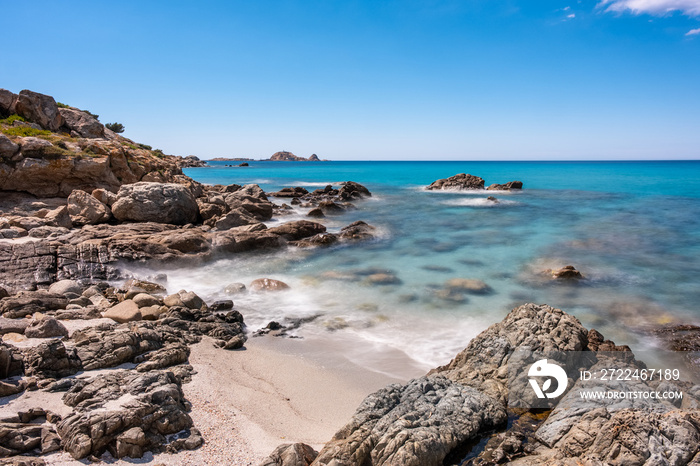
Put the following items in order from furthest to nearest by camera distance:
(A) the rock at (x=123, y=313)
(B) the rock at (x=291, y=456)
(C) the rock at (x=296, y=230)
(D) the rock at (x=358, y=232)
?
(D) the rock at (x=358, y=232), (C) the rock at (x=296, y=230), (A) the rock at (x=123, y=313), (B) the rock at (x=291, y=456)

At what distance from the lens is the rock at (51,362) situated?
610 centimetres

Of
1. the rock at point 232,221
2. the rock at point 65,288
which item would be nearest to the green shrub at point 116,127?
the rock at point 232,221

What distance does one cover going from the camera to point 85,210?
1639cm

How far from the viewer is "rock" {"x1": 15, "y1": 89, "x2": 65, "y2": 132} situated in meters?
23.5

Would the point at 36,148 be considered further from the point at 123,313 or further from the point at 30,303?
the point at 123,313

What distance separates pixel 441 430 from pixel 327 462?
1.58 metres

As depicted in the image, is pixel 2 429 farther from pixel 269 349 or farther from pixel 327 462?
pixel 269 349

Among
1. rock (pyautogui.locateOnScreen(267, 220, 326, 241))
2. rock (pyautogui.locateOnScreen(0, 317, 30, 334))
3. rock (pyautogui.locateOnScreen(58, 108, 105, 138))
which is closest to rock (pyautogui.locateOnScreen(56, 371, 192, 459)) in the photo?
rock (pyautogui.locateOnScreen(0, 317, 30, 334))

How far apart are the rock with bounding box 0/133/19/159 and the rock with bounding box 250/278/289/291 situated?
13.9 meters

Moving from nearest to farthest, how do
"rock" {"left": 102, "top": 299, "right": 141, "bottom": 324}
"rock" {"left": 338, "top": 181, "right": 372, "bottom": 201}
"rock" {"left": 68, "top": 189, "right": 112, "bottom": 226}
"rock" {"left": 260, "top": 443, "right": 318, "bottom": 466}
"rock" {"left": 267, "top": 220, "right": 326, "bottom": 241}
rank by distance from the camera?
"rock" {"left": 260, "top": 443, "right": 318, "bottom": 466} → "rock" {"left": 102, "top": 299, "right": 141, "bottom": 324} → "rock" {"left": 68, "top": 189, "right": 112, "bottom": 226} → "rock" {"left": 267, "top": 220, "right": 326, "bottom": 241} → "rock" {"left": 338, "top": 181, "right": 372, "bottom": 201}

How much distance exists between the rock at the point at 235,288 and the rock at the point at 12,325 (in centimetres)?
549

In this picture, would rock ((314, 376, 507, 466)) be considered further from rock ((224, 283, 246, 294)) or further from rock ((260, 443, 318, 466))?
rock ((224, 283, 246, 294))

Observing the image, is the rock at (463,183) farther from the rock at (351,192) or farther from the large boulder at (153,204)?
the large boulder at (153,204)

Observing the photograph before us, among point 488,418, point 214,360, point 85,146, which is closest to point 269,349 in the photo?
point 214,360
